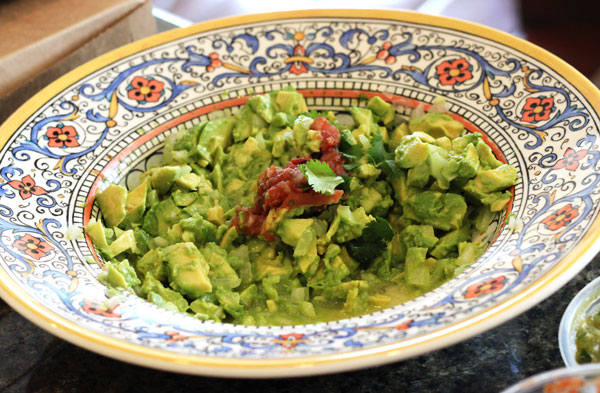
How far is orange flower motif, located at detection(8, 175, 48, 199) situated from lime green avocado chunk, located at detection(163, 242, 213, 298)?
0.45 meters

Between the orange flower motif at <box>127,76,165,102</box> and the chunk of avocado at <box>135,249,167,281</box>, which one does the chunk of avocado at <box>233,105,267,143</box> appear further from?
the chunk of avocado at <box>135,249,167,281</box>

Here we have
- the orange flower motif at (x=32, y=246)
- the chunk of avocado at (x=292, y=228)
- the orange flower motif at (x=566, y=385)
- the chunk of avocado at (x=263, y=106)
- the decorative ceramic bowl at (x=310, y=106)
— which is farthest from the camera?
the chunk of avocado at (x=263, y=106)

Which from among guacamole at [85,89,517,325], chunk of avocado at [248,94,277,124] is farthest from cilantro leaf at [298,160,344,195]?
chunk of avocado at [248,94,277,124]

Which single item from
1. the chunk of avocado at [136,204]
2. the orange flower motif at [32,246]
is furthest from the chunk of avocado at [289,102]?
the orange flower motif at [32,246]

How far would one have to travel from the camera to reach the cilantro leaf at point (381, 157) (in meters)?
1.96

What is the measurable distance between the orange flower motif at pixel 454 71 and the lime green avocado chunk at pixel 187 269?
40.9 inches

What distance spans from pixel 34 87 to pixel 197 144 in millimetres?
851

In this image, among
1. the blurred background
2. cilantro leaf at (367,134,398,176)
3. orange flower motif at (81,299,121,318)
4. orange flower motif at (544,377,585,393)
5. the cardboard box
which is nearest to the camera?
orange flower motif at (544,377,585,393)

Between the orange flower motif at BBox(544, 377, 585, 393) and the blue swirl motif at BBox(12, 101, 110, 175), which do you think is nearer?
the orange flower motif at BBox(544, 377, 585, 393)

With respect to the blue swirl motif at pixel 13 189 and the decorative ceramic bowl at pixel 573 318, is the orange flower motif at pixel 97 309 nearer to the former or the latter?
the blue swirl motif at pixel 13 189

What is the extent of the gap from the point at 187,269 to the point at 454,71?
1144 millimetres

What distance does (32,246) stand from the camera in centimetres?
174

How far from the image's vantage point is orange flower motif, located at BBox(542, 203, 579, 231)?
1.59 m

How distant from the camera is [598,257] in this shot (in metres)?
1.92
